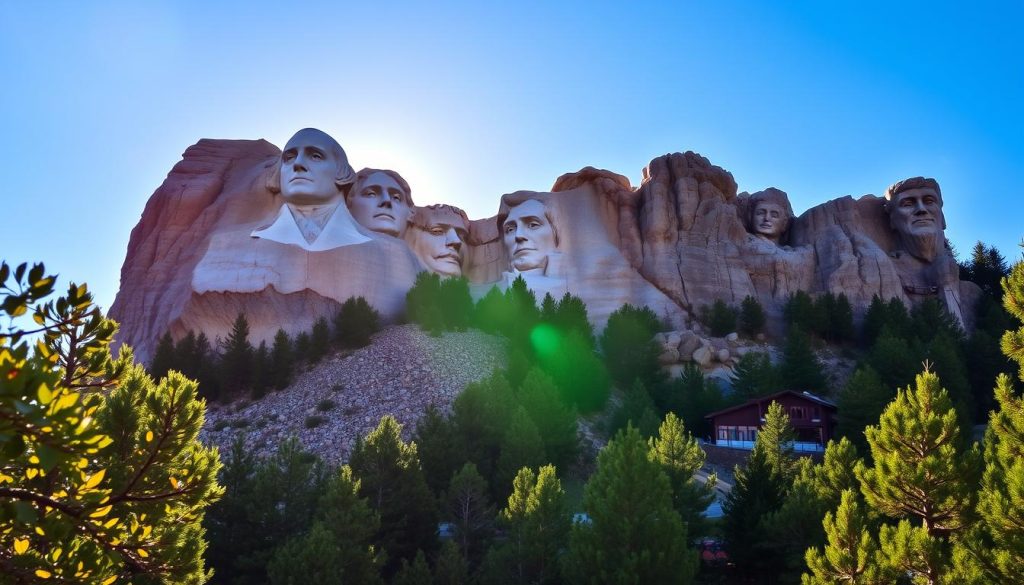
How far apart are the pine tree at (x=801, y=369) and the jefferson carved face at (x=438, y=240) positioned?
1836cm

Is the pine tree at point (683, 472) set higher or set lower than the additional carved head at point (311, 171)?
lower

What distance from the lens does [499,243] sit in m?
43.1

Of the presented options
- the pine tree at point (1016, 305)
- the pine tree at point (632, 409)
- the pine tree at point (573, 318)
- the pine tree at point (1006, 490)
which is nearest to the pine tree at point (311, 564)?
the pine tree at point (1006, 490)

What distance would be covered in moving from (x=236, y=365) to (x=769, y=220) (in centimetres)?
3101

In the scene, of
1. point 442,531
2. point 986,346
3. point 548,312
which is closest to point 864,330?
point 986,346

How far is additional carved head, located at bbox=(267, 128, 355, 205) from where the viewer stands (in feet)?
119

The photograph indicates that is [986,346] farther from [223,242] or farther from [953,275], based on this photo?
[223,242]

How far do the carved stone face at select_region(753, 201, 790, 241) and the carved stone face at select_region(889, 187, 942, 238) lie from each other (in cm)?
660

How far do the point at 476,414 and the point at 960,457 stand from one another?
45.1 ft

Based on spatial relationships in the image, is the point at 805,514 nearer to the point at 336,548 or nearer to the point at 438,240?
the point at 336,548

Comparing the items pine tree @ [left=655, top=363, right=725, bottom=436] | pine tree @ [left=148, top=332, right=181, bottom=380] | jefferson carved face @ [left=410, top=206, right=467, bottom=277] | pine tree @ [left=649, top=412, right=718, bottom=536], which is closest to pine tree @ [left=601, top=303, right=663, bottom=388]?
pine tree @ [left=655, top=363, right=725, bottom=436]

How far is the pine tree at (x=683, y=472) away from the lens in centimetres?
1566

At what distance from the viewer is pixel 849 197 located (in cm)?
4422

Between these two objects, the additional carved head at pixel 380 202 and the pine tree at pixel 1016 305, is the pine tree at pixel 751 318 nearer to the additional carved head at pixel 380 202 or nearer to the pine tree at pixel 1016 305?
the additional carved head at pixel 380 202
